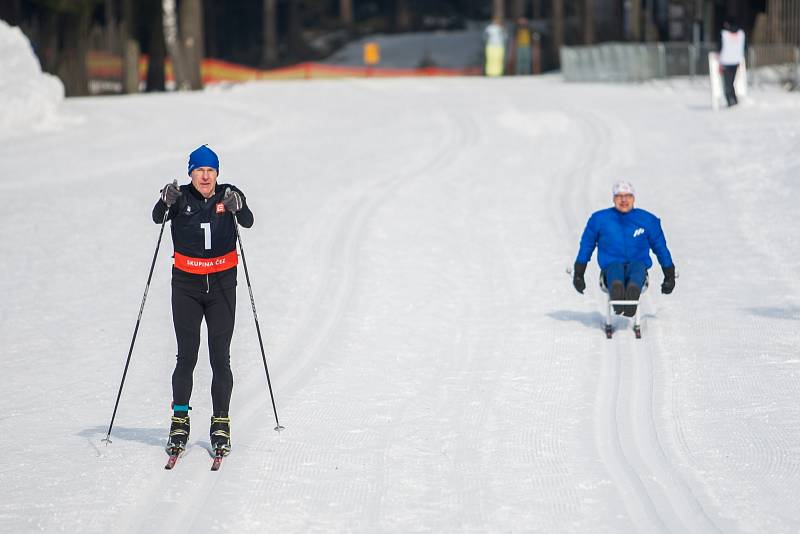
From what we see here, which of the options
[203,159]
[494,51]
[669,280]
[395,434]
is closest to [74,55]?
[494,51]

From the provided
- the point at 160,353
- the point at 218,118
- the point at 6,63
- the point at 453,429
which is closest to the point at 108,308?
the point at 160,353

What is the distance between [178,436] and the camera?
9.08 meters

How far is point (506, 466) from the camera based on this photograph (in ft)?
29.4

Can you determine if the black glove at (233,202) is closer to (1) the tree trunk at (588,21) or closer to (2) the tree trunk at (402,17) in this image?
(1) the tree trunk at (588,21)

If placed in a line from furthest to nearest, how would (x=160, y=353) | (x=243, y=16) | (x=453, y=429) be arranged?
(x=243, y=16) < (x=160, y=353) < (x=453, y=429)

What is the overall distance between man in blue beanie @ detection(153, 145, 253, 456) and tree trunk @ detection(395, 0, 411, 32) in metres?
53.7

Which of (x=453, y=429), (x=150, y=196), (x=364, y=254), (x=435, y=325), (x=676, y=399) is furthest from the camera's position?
(x=150, y=196)

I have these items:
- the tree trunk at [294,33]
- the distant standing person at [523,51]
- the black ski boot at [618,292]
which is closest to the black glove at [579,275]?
the black ski boot at [618,292]

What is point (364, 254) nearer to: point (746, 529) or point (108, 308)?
point (108, 308)

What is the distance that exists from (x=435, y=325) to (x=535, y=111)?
51.7ft

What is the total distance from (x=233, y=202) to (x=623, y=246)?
4.82 meters

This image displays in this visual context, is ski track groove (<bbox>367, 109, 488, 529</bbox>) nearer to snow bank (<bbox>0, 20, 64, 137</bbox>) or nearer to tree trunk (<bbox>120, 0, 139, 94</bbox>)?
snow bank (<bbox>0, 20, 64, 137</bbox>)

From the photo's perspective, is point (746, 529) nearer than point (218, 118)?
Yes

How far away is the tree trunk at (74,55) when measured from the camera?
3716 centimetres
